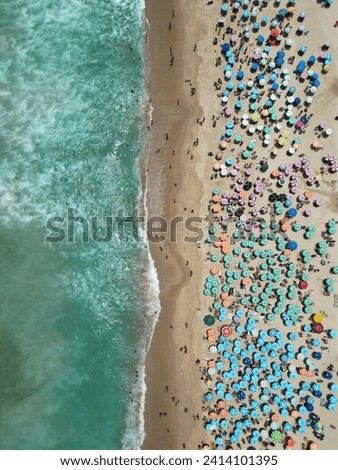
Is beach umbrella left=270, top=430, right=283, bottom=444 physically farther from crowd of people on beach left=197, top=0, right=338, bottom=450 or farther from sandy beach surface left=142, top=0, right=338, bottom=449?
sandy beach surface left=142, top=0, right=338, bottom=449

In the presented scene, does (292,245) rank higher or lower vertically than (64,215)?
lower

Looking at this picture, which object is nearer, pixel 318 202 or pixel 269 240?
pixel 318 202

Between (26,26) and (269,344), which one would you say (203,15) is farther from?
(269,344)

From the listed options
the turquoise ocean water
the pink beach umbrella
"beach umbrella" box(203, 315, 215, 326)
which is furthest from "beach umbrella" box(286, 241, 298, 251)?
the turquoise ocean water

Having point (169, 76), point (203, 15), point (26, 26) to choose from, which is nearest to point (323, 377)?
point (169, 76)

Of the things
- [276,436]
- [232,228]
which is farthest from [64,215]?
[276,436]

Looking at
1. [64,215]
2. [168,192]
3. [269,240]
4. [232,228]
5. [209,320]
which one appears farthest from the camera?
[64,215]

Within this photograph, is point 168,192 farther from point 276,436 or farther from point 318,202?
point 276,436
